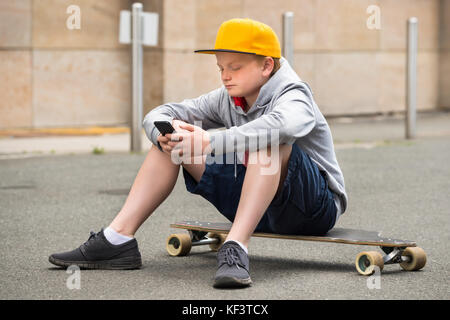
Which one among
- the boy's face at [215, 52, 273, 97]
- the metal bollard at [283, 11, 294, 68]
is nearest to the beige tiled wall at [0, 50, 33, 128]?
the metal bollard at [283, 11, 294, 68]

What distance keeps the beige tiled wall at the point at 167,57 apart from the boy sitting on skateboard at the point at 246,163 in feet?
25.4

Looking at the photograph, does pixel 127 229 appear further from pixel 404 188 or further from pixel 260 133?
pixel 404 188

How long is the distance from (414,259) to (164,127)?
1266 millimetres

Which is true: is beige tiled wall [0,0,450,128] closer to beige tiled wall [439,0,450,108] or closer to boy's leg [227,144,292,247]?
beige tiled wall [439,0,450,108]

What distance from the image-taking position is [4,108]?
1137 centimetres

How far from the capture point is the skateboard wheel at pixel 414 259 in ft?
13.2

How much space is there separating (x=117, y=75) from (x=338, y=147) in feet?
12.0

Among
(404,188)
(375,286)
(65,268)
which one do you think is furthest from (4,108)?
(375,286)

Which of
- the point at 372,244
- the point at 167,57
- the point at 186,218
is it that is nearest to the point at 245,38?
the point at 372,244

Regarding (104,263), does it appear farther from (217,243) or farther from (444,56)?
(444,56)

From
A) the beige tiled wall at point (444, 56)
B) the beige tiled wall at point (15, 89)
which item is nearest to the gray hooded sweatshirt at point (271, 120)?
the beige tiled wall at point (15, 89)

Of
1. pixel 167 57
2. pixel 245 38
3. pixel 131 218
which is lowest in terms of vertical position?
pixel 131 218

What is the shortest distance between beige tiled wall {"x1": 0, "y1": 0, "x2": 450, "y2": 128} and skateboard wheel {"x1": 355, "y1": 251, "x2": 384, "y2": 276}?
26.9 ft

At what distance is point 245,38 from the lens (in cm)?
385
